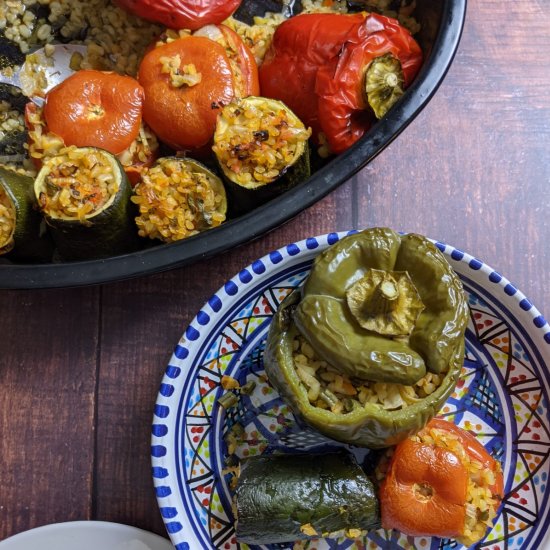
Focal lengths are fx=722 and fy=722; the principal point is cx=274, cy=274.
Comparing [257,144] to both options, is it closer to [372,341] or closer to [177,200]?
[177,200]

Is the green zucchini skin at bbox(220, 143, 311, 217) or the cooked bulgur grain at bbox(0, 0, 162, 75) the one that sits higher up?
the cooked bulgur grain at bbox(0, 0, 162, 75)

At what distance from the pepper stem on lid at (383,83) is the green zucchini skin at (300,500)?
28.9 inches

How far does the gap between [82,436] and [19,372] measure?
0.21 meters

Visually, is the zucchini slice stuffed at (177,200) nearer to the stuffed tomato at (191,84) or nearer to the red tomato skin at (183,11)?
the stuffed tomato at (191,84)

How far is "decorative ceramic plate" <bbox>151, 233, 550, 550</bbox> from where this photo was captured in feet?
4.92

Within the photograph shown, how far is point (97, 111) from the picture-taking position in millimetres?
1501

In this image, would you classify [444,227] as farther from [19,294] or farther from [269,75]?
[19,294]

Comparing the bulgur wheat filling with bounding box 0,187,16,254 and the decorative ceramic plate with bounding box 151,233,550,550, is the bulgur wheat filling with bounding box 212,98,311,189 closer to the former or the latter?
the decorative ceramic plate with bounding box 151,233,550,550

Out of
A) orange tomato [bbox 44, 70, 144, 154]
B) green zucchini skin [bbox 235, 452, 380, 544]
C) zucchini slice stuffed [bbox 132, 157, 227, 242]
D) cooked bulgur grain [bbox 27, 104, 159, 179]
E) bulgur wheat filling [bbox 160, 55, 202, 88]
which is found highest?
bulgur wheat filling [bbox 160, 55, 202, 88]

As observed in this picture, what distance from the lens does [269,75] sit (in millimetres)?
1582

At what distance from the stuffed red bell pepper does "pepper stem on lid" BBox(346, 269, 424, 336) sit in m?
0.32

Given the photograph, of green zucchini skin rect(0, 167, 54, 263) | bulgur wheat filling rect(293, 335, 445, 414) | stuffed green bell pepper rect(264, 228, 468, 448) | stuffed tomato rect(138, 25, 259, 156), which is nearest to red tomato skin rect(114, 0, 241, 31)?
stuffed tomato rect(138, 25, 259, 156)

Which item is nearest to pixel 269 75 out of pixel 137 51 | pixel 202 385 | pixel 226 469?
pixel 137 51

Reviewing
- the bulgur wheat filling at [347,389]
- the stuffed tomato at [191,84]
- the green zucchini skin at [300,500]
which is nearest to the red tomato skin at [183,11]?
the stuffed tomato at [191,84]
